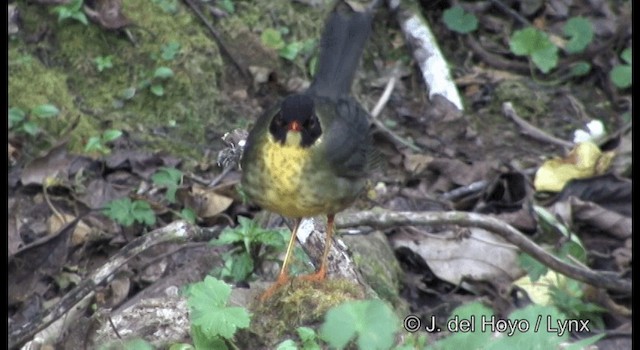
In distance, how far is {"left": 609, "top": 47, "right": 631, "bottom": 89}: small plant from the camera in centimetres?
800

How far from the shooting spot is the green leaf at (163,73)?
23.0 ft

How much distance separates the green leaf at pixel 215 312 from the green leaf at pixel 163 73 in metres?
3.45

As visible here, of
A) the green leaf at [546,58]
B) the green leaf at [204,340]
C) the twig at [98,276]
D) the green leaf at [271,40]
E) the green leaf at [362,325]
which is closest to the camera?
the green leaf at [362,325]

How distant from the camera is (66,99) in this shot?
6.86m

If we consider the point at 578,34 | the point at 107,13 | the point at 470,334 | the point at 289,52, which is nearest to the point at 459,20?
Result: the point at 578,34

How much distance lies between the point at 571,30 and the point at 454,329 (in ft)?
16.4

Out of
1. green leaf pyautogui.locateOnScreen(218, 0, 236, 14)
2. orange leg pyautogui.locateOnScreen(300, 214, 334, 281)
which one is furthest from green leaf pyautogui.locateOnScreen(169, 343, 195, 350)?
green leaf pyautogui.locateOnScreen(218, 0, 236, 14)

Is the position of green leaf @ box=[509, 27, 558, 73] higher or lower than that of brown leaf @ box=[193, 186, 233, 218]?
lower

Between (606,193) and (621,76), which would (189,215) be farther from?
(621,76)

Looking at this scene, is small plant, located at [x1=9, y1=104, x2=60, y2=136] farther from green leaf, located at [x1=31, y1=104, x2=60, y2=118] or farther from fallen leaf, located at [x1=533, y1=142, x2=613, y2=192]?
fallen leaf, located at [x1=533, y1=142, x2=613, y2=192]

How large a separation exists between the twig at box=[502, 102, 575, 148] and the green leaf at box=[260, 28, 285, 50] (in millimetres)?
1505

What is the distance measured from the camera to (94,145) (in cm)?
654

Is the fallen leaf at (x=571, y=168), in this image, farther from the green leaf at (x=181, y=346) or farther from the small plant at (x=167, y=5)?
the green leaf at (x=181, y=346)

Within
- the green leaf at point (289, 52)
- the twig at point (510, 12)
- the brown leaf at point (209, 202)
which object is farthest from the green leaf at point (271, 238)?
the twig at point (510, 12)
